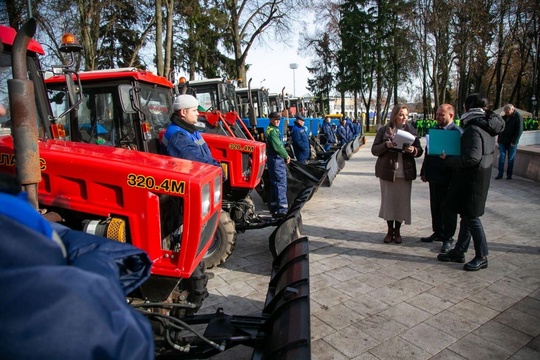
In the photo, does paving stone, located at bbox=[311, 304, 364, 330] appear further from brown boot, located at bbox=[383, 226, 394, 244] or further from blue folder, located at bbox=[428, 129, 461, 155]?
blue folder, located at bbox=[428, 129, 461, 155]

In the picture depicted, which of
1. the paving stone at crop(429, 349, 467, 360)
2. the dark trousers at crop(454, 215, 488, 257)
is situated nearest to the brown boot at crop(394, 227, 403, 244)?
the dark trousers at crop(454, 215, 488, 257)

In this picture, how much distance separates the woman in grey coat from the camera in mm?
4066

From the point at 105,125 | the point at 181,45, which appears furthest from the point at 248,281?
the point at 181,45

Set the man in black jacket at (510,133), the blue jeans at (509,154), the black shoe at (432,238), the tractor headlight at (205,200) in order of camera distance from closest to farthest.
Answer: the tractor headlight at (205,200) < the black shoe at (432,238) < the man in black jacket at (510,133) < the blue jeans at (509,154)

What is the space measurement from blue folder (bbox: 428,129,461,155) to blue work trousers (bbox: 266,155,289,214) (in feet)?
9.84

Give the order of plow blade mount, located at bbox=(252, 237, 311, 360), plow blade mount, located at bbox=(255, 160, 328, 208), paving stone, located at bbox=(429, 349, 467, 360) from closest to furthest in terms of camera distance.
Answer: plow blade mount, located at bbox=(252, 237, 311, 360) < paving stone, located at bbox=(429, 349, 467, 360) < plow blade mount, located at bbox=(255, 160, 328, 208)

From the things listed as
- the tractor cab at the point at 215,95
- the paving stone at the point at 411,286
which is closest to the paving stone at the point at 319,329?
the paving stone at the point at 411,286

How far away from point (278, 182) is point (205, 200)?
4454mm

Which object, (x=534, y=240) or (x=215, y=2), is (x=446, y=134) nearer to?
(x=534, y=240)

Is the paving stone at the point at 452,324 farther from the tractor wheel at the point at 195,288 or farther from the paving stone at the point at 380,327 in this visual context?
the tractor wheel at the point at 195,288

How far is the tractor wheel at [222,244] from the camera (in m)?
4.53

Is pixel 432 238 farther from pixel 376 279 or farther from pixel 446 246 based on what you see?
pixel 376 279

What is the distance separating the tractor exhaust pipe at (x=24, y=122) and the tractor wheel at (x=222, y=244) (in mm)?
2775

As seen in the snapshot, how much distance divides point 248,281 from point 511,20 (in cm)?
3074
